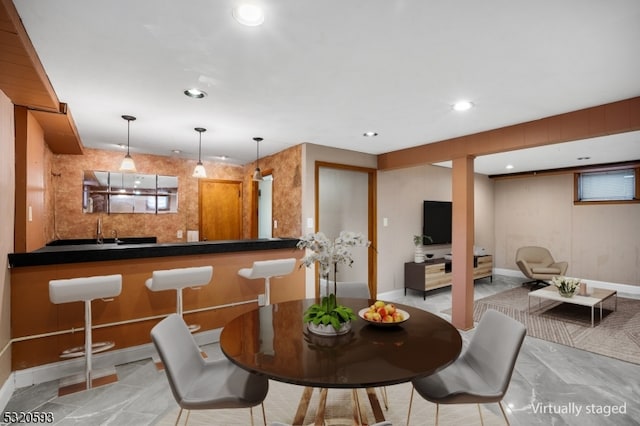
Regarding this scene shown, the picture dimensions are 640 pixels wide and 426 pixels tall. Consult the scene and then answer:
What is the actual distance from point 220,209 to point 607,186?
744 cm

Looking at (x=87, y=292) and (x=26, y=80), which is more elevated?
(x=26, y=80)

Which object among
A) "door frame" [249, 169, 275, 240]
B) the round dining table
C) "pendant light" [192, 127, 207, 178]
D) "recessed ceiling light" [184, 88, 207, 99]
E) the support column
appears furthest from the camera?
"door frame" [249, 169, 275, 240]

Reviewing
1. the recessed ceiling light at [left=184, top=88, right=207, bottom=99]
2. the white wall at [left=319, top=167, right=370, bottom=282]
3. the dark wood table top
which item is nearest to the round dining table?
the dark wood table top

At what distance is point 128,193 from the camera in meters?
4.98

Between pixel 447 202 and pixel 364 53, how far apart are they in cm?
524

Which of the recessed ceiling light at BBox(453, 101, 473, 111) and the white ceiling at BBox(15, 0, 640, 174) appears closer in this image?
the white ceiling at BBox(15, 0, 640, 174)

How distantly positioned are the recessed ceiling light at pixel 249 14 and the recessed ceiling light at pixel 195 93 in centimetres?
112

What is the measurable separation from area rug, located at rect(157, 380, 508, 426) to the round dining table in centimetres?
47

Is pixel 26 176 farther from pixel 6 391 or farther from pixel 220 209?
pixel 220 209

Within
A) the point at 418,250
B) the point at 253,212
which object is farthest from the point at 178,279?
the point at 418,250

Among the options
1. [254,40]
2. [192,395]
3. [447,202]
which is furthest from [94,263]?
[447,202]

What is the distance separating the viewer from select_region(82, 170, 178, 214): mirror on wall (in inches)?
185

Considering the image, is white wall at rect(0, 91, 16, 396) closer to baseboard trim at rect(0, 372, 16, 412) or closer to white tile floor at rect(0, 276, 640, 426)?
baseboard trim at rect(0, 372, 16, 412)

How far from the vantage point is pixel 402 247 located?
225 inches
